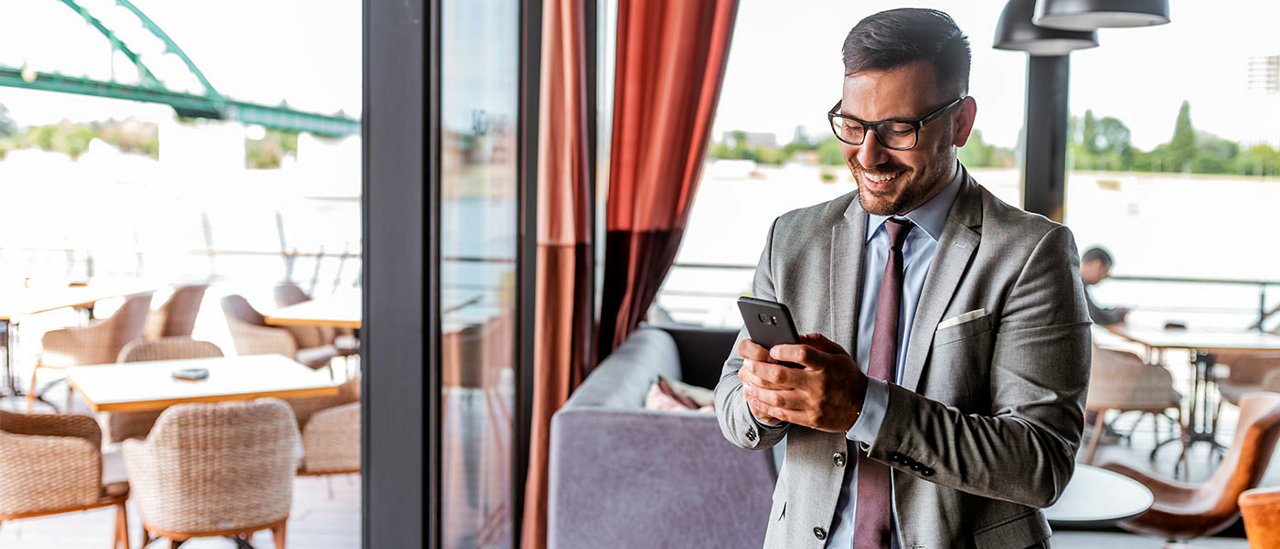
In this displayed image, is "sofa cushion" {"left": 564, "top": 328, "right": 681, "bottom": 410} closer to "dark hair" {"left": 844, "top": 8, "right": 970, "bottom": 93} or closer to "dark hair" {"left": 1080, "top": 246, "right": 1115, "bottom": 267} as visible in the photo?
"dark hair" {"left": 844, "top": 8, "right": 970, "bottom": 93}

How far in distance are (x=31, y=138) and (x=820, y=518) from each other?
6.47 meters

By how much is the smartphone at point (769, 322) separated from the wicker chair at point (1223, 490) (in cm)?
261

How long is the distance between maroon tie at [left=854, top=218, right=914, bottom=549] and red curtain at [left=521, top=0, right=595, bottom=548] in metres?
2.40

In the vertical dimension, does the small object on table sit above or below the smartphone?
below

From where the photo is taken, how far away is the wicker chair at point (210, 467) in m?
3.16

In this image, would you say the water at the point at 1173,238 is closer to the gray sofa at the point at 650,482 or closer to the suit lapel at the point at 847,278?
the gray sofa at the point at 650,482

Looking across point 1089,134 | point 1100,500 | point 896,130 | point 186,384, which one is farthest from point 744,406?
point 1089,134

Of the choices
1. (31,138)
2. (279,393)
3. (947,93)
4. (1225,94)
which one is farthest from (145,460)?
(1225,94)

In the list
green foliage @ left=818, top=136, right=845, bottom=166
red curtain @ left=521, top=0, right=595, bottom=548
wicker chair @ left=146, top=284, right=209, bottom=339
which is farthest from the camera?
green foliage @ left=818, top=136, right=845, bottom=166

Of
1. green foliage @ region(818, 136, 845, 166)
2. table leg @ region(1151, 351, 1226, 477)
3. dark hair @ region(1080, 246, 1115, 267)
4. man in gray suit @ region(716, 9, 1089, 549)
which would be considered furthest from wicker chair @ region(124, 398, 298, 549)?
green foliage @ region(818, 136, 845, 166)

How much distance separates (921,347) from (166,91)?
865 centimetres

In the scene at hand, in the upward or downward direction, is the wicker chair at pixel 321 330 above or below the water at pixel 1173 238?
below

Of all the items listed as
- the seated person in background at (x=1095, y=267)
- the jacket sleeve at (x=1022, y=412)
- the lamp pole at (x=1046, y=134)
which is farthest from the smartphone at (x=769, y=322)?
the seated person in background at (x=1095, y=267)

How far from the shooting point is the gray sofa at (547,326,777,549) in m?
2.69
